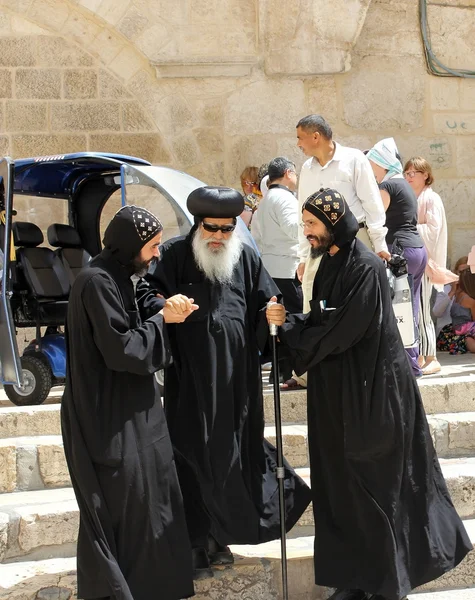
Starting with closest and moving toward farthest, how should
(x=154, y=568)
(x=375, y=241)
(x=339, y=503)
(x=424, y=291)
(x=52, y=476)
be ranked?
(x=154, y=568)
(x=339, y=503)
(x=52, y=476)
(x=375, y=241)
(x=424, y=291)

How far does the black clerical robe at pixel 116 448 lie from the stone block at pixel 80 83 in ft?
18.8

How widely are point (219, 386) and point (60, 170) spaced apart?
3.59 metres

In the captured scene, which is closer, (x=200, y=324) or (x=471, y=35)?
(x=200, y=324)

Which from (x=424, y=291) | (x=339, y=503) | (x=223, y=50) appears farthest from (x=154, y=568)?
(x=223, y=50)

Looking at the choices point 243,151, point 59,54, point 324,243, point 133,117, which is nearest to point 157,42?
point 133,117

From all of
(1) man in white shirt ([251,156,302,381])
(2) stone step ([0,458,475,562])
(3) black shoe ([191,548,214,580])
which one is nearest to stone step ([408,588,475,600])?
(2) stone step ([0,458,475,562])

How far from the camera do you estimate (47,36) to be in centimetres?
956

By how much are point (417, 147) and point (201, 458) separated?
249 inches

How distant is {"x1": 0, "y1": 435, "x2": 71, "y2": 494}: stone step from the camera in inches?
219

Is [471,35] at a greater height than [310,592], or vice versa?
[471,35]

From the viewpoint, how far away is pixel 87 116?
381 inches

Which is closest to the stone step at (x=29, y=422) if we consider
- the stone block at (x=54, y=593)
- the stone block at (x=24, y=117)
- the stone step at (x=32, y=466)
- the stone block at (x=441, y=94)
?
the stone step at (x=32, y=466)

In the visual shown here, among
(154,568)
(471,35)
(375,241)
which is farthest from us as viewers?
(471,35)

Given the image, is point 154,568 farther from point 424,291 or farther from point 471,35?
point 471,35
